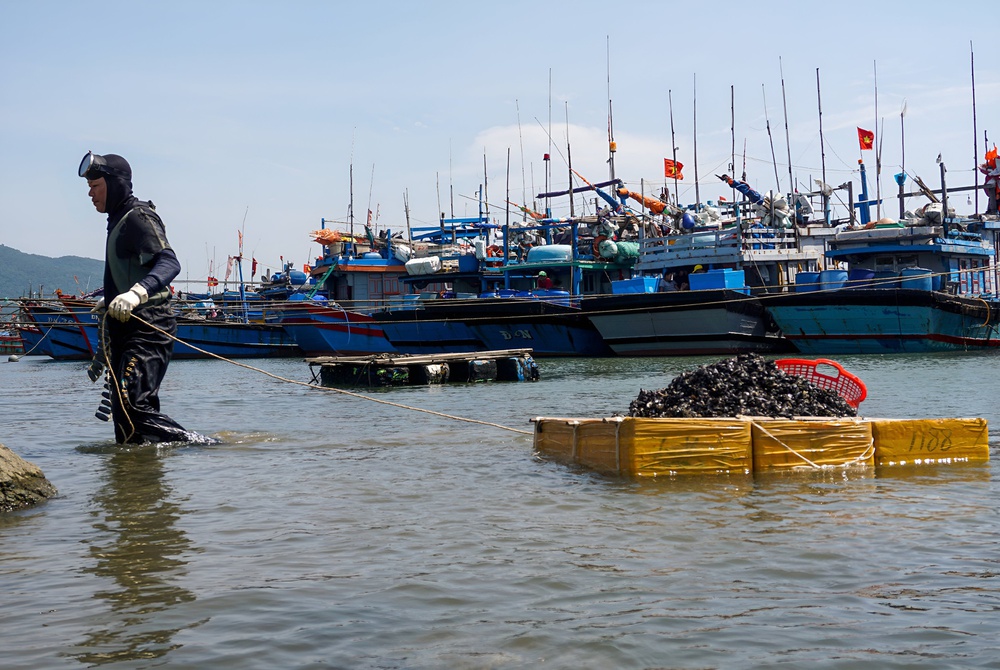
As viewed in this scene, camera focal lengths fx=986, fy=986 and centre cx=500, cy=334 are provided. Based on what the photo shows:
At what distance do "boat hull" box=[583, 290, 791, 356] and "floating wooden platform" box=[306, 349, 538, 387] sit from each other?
7758 mm

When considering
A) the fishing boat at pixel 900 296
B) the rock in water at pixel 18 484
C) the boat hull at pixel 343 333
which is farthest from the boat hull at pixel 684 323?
the rock in water at pixel 18 484

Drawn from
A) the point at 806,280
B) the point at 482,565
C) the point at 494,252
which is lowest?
the point at 482,565

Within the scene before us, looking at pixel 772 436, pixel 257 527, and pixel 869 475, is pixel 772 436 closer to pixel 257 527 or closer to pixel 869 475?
pixel 869 475

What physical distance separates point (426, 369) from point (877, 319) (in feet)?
50.5

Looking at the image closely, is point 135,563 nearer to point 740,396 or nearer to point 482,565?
point 482,565

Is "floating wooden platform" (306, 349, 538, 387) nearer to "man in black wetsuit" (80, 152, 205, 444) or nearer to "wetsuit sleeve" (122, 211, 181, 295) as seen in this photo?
"man in black wetsuit" (80, 152, 205, 444)

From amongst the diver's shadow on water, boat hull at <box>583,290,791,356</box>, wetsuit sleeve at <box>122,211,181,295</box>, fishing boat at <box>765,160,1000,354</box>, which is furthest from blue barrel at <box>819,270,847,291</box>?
the diver's shadow on water

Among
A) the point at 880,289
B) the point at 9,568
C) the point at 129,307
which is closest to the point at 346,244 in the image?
the point at 880,289

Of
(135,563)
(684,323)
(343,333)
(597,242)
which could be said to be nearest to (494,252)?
(597,242)

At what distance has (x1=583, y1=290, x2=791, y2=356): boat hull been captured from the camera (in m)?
31.9

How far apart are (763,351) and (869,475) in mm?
26344

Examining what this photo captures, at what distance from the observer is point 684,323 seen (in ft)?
107

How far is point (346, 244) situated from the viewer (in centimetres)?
5047

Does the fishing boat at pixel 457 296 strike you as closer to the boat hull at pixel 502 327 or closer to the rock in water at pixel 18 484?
the boat hull at pixel 502 327
